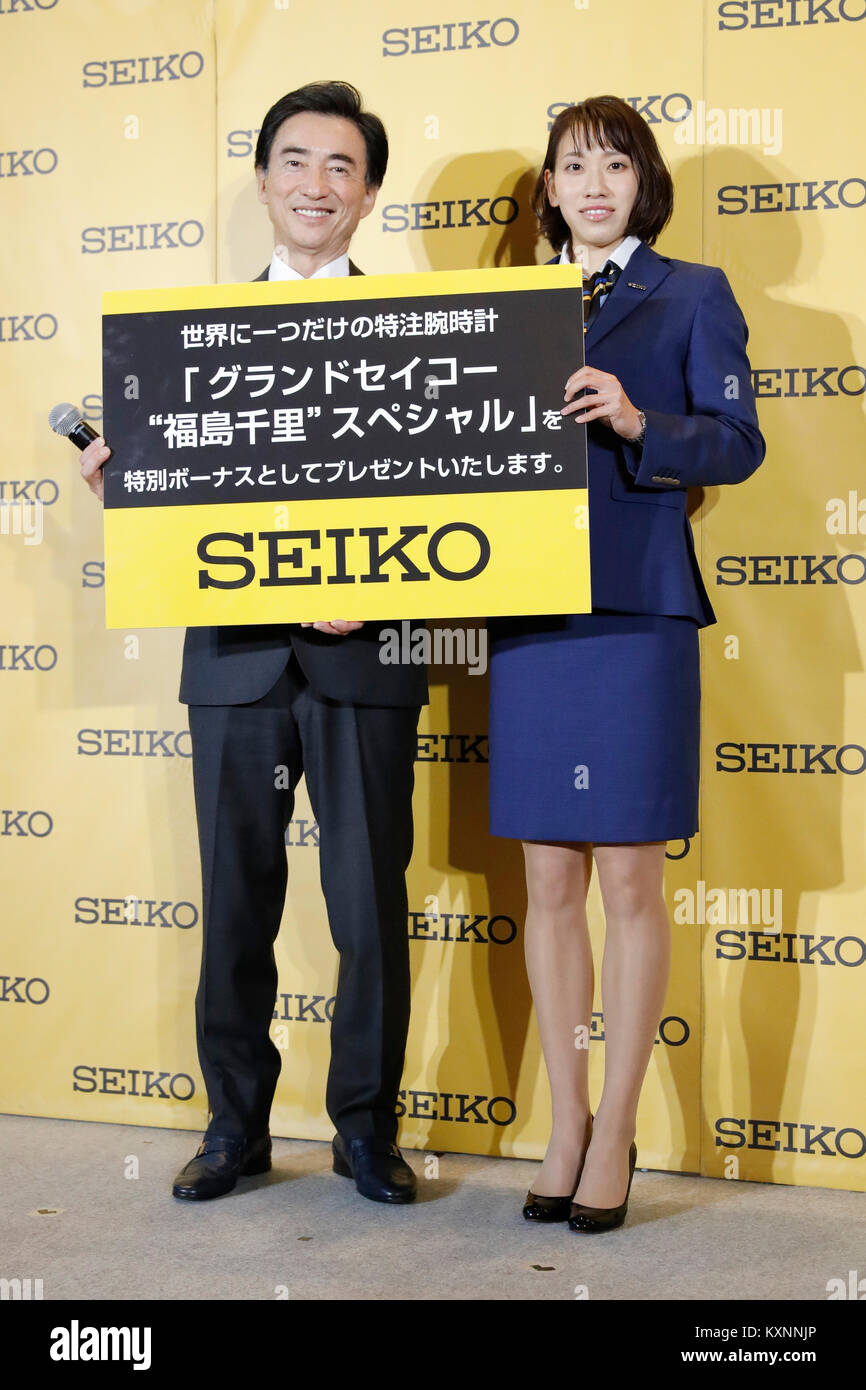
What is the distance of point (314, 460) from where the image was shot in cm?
194

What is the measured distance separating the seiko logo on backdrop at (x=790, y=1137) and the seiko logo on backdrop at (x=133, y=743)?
1.24 metres

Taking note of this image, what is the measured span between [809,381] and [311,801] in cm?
113

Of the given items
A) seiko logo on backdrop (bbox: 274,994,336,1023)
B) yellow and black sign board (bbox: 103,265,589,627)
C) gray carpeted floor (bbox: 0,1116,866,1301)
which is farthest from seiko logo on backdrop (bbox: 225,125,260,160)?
gray carpeted floor (bbox: 0,1116,866,1301)

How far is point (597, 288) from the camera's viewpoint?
6.56ft

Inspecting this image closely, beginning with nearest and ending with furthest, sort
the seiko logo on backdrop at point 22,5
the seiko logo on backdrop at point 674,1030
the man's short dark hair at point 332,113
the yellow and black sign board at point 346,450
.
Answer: the yellow and black sign board at point 346,450 → the man's short dark hair at point 332,113 → the seiko logo on backdrop at point 674,1030 → the seiko logo on backdrop at point 22,5

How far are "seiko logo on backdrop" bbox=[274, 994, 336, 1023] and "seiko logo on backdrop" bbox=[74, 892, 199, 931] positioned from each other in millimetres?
240

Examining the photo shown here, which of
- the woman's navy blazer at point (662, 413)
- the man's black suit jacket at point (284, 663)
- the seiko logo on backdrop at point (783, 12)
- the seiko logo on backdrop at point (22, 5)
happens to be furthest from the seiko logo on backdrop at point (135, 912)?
the seiko logo on backdrop at point (783, 12)

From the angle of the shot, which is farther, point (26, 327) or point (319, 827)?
point (26, 327)

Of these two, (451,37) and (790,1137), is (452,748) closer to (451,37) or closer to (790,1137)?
(790,1137)

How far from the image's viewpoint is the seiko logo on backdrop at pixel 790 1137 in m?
2.25

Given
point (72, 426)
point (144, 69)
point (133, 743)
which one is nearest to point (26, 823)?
point (133, 743)

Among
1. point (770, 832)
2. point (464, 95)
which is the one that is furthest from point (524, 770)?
point (464, 95)

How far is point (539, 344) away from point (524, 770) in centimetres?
64

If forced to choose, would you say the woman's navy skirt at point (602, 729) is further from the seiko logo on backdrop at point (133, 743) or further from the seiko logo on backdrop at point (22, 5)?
the seiko logo on backdrop at point (22, 5)
